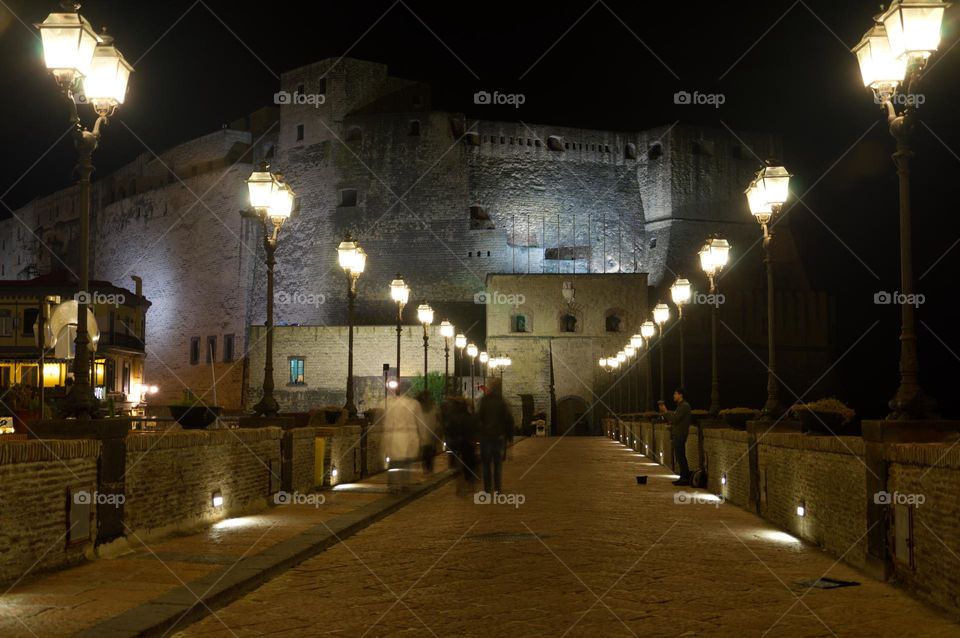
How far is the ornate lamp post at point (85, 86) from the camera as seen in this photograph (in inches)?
338

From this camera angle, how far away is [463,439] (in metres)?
14.2

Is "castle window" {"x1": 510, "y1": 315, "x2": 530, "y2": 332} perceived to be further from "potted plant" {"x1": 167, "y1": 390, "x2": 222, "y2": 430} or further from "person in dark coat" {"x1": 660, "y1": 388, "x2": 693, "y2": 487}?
"potted plant" {"x1": 167, "y1": 390, "x2": 222, "y2": 430}

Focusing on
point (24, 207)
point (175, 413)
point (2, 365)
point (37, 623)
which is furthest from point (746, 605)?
point (24, 207)

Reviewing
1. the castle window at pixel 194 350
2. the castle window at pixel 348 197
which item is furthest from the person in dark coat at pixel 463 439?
the castle window at pixel 194 350

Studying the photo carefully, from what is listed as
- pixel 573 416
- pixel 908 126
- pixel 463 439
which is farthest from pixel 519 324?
pixel 908 126

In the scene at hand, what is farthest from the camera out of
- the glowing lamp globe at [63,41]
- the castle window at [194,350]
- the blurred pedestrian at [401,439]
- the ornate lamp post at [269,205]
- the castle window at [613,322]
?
the castle window at [194,350]

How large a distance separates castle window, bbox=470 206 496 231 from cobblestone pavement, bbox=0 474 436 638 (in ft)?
169

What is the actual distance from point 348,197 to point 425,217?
4.77 metres

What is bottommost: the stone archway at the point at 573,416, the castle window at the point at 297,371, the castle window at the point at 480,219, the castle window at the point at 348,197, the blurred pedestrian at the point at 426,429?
the stone archway at the point at 573,416

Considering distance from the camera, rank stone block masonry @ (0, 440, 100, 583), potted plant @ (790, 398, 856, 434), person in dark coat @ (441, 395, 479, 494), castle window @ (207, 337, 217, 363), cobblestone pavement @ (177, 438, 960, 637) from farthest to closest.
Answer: castle window @ (207, 337, 217, 363) < person in dark coat @ (441, 395, 479, 494) < potted plant @ (790, 398, 856, 434) < stone block masonry @ (0, 440, 100, 583) < cobblestone pavement @ (177, 438, 960, 637)

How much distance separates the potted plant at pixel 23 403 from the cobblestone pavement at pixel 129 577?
565 cm

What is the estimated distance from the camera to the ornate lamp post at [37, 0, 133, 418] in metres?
8.59

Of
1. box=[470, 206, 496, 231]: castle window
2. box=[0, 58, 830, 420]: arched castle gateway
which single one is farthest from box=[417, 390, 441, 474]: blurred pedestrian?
box=[470, 206, 496, 231]: castle window

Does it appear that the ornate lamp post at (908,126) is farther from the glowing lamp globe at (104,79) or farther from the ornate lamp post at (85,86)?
the glowing lamp globe at (104,79)
